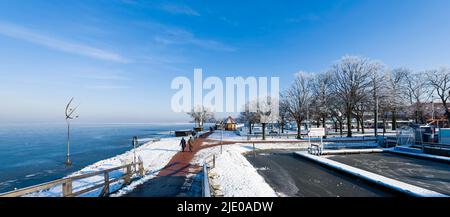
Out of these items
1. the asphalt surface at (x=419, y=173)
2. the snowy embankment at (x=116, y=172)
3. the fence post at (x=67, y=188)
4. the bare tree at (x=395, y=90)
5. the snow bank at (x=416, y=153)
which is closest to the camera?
the fence post at (x=67, y=188)

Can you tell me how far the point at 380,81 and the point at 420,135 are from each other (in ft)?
43.3

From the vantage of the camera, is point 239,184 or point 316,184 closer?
point 239,184

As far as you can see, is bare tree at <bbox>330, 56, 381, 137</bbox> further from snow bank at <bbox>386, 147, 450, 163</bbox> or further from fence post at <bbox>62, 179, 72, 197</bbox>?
fence post at <bbox>62, 179, 72, 197</bbox>

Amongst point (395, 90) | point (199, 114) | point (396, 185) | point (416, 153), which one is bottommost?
point (416, 153)

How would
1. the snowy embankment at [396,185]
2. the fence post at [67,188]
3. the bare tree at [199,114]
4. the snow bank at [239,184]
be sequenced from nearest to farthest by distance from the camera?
the fence post at [67,188] → the snowy embankment at [396,185] → the snow bank at [239,184] → the bare tree at [199,114]

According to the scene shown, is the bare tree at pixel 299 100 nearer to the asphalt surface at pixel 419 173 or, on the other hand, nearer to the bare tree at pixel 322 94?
the bare tree at pixel 322 94

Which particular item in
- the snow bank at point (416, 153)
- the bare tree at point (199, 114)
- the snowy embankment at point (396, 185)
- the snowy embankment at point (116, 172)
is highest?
the bare tree at point (199, 114)

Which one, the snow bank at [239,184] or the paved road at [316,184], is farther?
the paved road at [316,184]

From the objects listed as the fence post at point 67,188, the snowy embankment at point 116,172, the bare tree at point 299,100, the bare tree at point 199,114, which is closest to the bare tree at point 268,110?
the bare tree at point 299,100

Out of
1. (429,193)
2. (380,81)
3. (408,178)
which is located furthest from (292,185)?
(380,81)

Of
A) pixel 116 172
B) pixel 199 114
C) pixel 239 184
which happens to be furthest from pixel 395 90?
pixel 199 114

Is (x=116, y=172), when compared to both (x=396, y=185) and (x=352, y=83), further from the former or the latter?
(x=352, y=83)
